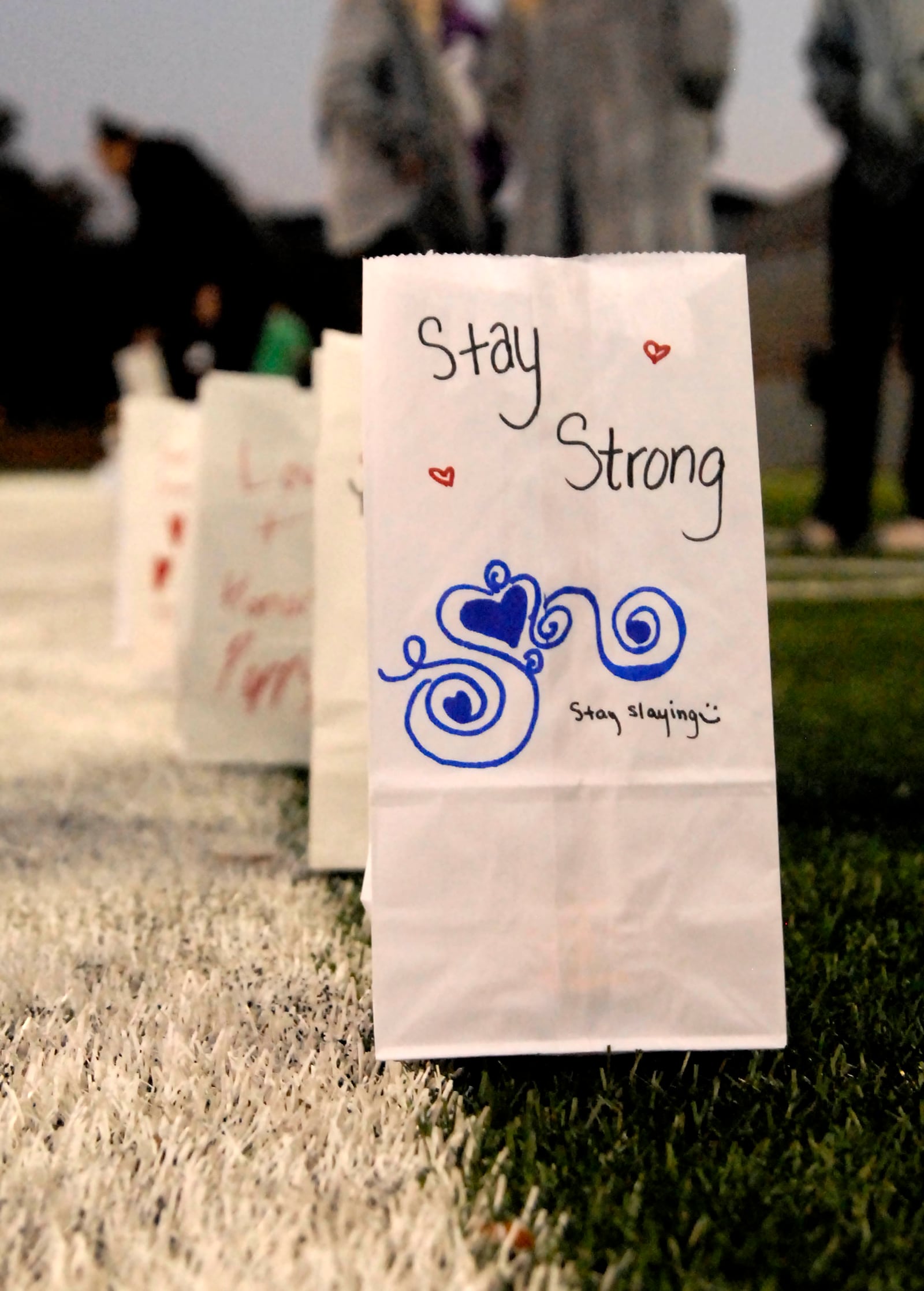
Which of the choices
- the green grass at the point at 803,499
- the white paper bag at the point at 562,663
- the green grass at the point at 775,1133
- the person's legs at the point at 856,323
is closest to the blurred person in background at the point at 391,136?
the person's legs at the point at 856,323

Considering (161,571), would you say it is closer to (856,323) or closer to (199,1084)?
(199,1084)

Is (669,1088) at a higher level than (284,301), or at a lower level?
lower

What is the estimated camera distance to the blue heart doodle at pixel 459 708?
60.6 inches

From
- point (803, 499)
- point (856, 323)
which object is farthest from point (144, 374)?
point (803, 499)

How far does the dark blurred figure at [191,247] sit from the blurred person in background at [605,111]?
6.41 feet

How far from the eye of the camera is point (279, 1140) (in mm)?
1419

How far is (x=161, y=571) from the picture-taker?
159 inches

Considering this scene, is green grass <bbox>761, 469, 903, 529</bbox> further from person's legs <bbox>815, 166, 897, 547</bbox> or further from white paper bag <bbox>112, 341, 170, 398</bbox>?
white paper bag <bbox>112, 341, 170, 398</bbox>

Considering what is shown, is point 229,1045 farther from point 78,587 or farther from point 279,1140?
point 78,587

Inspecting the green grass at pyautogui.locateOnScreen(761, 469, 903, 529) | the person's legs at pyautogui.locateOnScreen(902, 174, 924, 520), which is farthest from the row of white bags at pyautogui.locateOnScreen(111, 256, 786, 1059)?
the green grass at pyautogui.locateOnScreen(761, 469, 903, 529)

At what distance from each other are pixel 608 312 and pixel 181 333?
21.5ft

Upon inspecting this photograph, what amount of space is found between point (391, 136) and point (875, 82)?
Result: 2037mm

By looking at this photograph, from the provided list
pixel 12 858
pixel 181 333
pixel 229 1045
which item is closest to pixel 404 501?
pixel 229 1045

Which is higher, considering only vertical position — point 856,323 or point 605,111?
point 605,111
